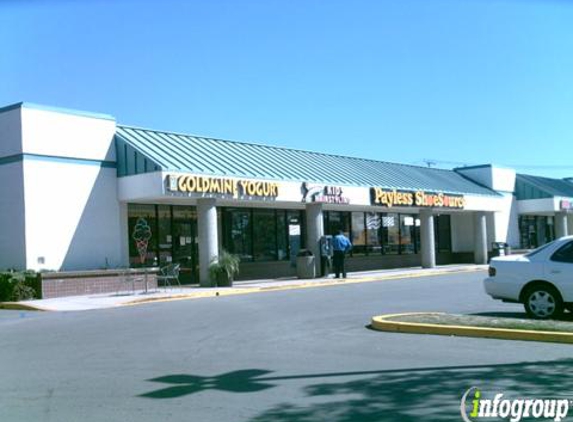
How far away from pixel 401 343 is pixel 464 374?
7.93ft

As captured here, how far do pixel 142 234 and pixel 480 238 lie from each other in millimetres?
20054

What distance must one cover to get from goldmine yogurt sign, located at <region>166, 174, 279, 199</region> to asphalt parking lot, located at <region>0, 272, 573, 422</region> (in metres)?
8.23

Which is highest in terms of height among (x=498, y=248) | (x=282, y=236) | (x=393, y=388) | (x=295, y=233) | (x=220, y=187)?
(x=220, y=187)

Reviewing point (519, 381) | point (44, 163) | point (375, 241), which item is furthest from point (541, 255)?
point (375, 241)

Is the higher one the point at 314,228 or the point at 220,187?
the point at 220,187

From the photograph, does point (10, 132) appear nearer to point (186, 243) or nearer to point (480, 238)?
point (186, 243)

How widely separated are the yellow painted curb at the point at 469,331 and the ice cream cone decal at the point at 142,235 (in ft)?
44.4

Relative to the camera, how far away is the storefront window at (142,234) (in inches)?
973

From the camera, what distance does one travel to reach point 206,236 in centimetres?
2377

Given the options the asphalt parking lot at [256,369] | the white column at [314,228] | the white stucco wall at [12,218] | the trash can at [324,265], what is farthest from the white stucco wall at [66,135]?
the trash can at [324,265]

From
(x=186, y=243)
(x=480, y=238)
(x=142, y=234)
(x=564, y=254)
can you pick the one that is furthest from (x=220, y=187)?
(x=480, y=238)

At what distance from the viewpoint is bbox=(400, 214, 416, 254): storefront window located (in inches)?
1473

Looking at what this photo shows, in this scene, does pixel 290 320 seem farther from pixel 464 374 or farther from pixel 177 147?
pixel 177 147

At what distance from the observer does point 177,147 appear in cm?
2573
